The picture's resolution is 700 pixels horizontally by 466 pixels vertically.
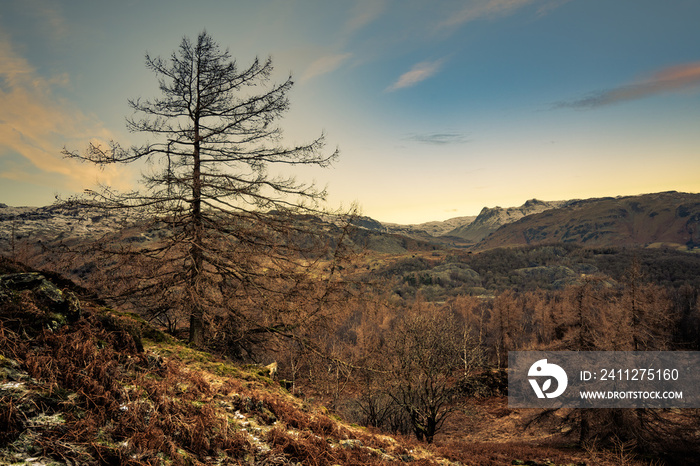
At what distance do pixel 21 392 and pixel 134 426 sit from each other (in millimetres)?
922

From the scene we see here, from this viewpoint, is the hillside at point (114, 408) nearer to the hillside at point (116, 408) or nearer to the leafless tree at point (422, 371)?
the hillside at point (116, 408)

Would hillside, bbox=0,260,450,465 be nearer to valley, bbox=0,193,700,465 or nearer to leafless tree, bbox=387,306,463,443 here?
valley, bbox=0,193,700,465

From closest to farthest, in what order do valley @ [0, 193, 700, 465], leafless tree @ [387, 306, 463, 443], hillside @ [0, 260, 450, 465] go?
1. hillside @ [0, 260, 450, 465]
2. valley @ [0, 193, 700, 465]
3. leafless tree @ [387, 306, 463, 443]

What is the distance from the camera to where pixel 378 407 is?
23453 mm

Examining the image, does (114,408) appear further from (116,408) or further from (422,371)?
(422,371)

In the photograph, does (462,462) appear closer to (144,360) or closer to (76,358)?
(144,360)

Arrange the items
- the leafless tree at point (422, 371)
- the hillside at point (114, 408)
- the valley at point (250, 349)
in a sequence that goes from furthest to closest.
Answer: the leafless tree at point (422, 371) < the valley at point (250, 349) < the hillside at point (114, 408)

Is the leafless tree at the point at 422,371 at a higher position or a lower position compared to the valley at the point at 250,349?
lower

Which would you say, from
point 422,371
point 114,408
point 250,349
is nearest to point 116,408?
point 114,408


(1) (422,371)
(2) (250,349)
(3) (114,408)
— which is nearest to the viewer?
(3) (114,408)

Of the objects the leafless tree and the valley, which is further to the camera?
the leafless tree

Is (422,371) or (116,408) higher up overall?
(116,408)

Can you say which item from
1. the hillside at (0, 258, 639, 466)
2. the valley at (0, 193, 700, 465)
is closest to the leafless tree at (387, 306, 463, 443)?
the valley at (0, 193, 700, 465)

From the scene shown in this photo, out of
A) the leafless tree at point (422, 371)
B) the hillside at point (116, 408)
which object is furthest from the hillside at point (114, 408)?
the leafless tree at point (422, 371)
